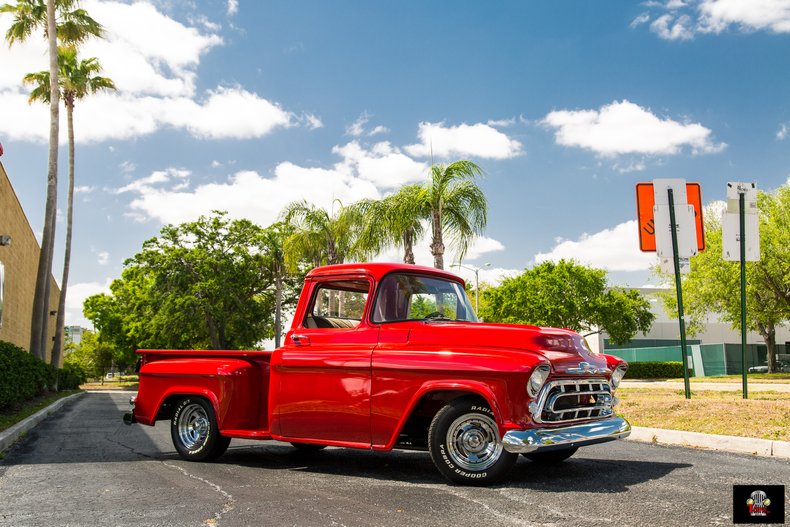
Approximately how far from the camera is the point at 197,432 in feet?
28.0

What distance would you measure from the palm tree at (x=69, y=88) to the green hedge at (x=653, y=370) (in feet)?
108

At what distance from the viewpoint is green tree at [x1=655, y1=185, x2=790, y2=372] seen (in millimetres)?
36094

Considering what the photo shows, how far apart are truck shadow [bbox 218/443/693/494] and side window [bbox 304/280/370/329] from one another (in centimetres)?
153

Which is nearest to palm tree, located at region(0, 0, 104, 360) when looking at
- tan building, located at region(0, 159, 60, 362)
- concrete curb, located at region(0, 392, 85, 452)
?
tan building, located at region(0, 159, 60, 362)

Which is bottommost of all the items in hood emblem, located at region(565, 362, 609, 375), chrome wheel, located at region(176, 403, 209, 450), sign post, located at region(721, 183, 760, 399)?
chrome wheel, located at region(176, 403, 209, 450)

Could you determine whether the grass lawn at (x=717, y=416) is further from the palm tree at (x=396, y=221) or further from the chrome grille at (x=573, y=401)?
the palm tree at (x=396, y=221)

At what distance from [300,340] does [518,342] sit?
7.92 ft

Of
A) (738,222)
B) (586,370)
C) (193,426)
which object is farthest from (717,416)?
(193,426)

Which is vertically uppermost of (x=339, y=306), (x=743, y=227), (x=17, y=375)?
(x=743, y=227)

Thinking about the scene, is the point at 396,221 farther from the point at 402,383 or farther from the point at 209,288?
the point at 209,288

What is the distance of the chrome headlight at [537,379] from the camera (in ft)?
19.9

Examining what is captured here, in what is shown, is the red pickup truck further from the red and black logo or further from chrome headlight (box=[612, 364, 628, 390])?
the red and black logo

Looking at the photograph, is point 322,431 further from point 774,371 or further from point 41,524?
point 774,371

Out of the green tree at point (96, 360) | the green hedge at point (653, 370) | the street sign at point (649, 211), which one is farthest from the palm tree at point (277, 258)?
the green tree at point (96, 360)
